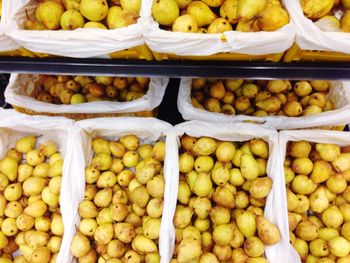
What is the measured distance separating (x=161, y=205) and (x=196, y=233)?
16 centimetres

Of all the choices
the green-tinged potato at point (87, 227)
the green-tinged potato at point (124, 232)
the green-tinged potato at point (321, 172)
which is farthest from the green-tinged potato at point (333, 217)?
the green-tinged potato at point (87, 227)

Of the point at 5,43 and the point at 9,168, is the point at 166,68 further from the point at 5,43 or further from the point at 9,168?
the point at 9,168

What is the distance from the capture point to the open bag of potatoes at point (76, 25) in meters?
0.97

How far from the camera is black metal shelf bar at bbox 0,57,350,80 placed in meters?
0.98

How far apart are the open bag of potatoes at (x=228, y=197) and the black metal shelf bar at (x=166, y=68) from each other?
399mm

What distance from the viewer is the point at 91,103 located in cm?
151

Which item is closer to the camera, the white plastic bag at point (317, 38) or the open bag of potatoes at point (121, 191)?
the white plastic bag at point (317, 38)

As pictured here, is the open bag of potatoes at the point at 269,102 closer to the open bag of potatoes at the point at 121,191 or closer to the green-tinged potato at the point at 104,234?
the open bag of potatoes at the point at 121,191

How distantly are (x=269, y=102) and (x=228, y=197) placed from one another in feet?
1.52

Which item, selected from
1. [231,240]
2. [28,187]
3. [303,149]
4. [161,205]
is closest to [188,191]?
[161,205]

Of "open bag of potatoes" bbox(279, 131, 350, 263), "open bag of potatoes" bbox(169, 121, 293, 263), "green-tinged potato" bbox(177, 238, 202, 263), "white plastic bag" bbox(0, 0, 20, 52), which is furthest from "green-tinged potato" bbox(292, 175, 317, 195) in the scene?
"white plastic bag" bbox(0, 0, 20, 52)

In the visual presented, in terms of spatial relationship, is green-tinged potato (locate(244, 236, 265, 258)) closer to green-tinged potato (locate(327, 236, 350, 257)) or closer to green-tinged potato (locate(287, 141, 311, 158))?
green-tinged potato (locate(327, 236, 350, 257))

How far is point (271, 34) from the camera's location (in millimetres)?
920

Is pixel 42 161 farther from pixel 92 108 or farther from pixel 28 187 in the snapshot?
pixel 92 108
